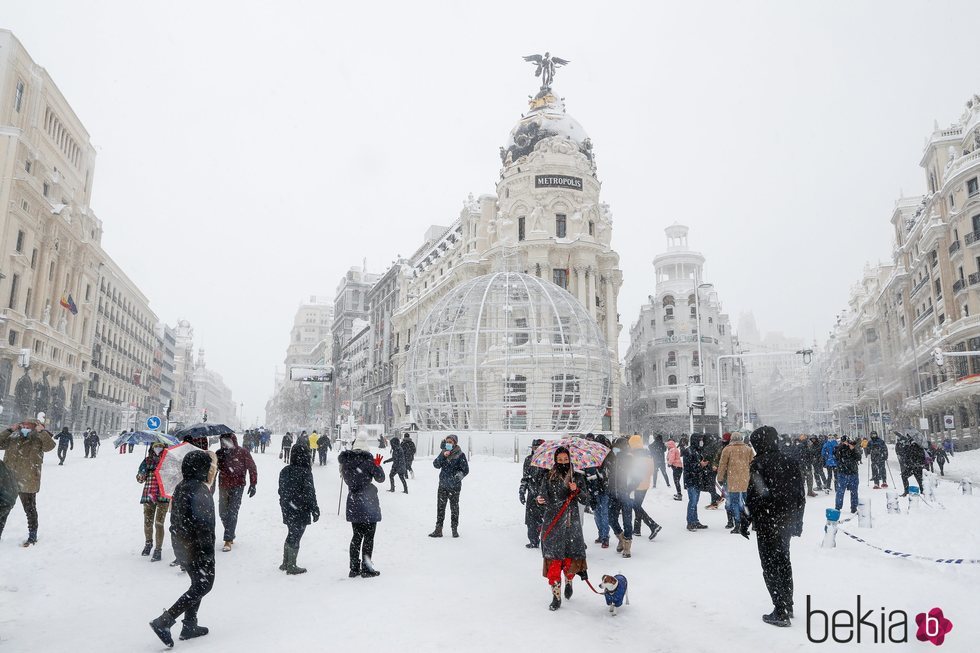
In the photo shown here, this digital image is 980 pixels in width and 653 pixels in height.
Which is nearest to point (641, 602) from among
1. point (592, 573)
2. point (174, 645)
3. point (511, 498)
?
point (592, 573)

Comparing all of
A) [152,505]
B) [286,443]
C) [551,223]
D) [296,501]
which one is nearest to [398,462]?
[152,505]

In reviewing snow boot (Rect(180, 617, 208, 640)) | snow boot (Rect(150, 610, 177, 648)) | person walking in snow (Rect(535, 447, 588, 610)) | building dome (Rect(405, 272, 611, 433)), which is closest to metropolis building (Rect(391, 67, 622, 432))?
building dome (Rect(405, 272, 611, 433))

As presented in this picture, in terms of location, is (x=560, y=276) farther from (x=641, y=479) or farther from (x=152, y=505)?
(x=152, y=505)

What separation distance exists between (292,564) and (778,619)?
19.0 feet

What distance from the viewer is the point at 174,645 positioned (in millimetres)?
5477

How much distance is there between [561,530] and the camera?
655 cm

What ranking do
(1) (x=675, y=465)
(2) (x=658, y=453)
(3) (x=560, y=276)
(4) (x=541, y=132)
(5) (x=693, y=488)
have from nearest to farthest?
1. (5) (x=693, y=488)
2. (1) (x=675, y=465)
3. (2) (x=658, y=453)
4. (3) (x=560, y=276)
5. (4) (x=541, y=132)

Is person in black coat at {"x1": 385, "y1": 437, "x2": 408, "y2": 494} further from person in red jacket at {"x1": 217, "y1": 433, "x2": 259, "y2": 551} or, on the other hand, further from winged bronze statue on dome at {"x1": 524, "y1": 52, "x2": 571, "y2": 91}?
winged bronze statue on dome at {"x1": 524, "y1": 52, "x2": 571, "y2": 91}

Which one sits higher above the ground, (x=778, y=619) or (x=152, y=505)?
(x=152, y=505)

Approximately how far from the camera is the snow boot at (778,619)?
5.84 metres

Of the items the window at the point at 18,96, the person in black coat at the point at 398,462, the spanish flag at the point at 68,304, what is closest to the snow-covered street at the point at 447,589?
the person in black coat at the point at 398,462

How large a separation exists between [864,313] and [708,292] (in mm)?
16233

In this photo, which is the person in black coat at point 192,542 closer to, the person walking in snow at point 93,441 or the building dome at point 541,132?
the person walking in snow at point 93,441

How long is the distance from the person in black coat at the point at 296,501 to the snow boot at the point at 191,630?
94.2 inches
